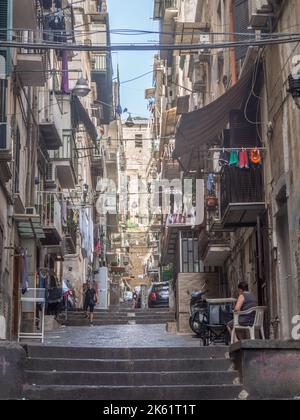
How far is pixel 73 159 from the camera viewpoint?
35812mm

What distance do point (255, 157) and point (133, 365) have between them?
339 inches

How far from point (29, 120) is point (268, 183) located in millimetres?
10373

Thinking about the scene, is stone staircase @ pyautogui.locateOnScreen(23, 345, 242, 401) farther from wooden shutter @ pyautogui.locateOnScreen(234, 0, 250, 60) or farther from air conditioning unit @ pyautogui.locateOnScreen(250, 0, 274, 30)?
wooden shutter @ pyautogui.locateOnScreen(234, 0, 250, 60)

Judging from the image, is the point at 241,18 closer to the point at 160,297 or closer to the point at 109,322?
the point at 109,322

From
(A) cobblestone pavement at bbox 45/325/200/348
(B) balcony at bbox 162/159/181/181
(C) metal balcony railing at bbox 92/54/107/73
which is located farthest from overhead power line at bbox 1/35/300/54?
(C) metal balcony railing at bbox 92/54/107/73

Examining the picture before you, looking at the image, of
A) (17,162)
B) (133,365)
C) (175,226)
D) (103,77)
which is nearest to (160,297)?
(175,226)

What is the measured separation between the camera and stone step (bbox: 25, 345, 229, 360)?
1127cm

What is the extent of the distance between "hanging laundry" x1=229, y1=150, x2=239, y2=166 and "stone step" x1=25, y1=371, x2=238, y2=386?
28.4 feet

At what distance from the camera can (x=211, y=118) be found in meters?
18.7

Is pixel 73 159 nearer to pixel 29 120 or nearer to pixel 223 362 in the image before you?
pixel 29 120

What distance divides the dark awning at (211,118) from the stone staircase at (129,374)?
25.5ft

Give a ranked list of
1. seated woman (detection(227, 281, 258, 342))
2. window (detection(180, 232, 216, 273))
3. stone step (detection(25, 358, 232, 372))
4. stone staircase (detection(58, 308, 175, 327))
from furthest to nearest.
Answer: stone staircase (detection(58, 308, 175, 327))
window (detection(180, 232, 216, 273))
seated woman (detection(227, 281, 258, 342))
stone step (detection(25, 358, 232, 372))
